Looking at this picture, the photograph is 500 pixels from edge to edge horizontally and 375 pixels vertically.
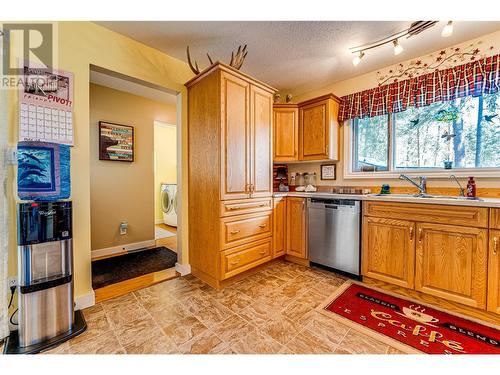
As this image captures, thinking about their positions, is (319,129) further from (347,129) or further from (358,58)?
(358,58)

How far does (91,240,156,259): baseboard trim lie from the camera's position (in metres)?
3.04

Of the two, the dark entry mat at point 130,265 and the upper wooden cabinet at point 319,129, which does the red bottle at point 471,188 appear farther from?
the dark entry mat at point 130,265

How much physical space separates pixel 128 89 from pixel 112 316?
308 cm

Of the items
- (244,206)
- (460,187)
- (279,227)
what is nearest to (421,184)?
(460,187)

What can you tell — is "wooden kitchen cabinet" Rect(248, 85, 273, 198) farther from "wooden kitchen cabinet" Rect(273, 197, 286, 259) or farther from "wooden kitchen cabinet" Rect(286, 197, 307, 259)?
"wooden kitchen cabinet" Rect(286, 197, 307, 259)

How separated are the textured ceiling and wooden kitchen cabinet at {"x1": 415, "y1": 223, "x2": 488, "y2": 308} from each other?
6.17 feet

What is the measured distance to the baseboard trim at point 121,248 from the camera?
304cm

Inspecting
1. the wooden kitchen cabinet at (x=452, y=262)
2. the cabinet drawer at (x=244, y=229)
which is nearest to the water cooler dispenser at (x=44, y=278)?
the cabinet drawer at (x=244, y=229)

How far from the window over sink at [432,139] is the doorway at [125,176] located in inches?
102

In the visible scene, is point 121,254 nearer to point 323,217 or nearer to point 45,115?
point 45,115

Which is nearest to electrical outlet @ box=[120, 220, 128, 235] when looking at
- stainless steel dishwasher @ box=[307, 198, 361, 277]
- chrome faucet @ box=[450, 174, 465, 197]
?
stainless steel dishwasher @ box=[307, 198, 361, 277]

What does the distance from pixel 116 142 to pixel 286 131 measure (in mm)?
2574
